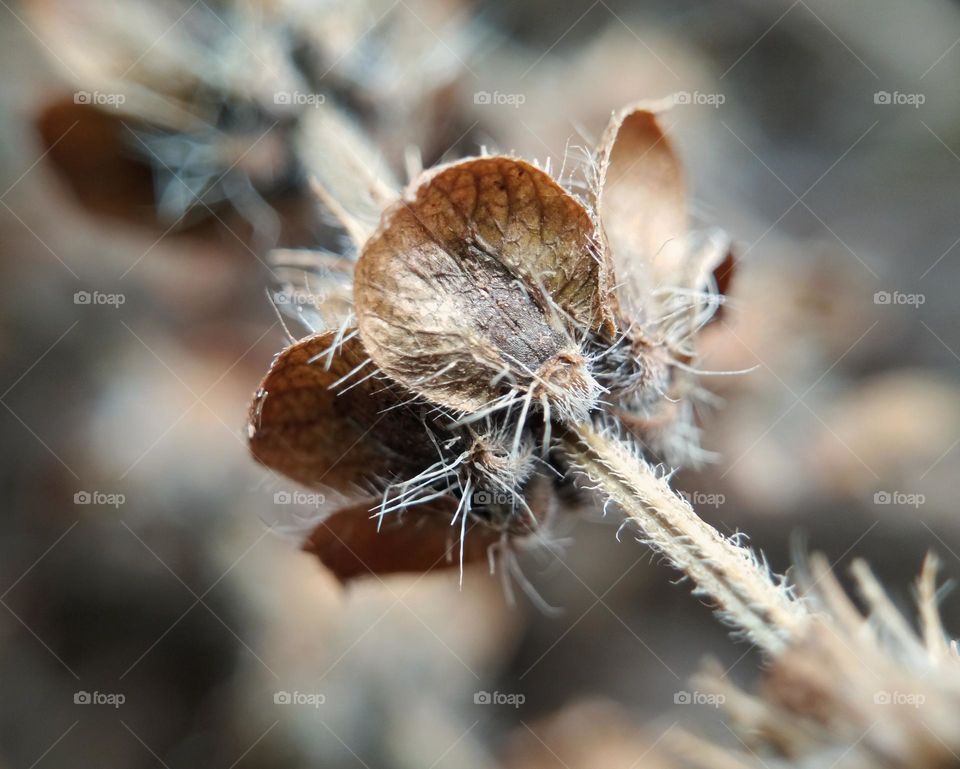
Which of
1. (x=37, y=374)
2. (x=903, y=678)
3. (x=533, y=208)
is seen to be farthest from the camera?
(x=37, y=374)

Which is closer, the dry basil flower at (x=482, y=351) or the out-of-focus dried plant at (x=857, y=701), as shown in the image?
the out-of-focus dried plant at (x=857, y=701)

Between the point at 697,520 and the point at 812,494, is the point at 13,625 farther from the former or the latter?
the point at 812,494

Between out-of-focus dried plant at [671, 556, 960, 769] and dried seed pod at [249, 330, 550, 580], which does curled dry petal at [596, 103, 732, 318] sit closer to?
dried seed pod at [249, 330, 550, 580]

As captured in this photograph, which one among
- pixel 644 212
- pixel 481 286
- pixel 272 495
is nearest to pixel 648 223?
pixel 644 212

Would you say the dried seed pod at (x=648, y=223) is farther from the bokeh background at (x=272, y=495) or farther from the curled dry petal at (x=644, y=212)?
the bokeh background at (x=272, y=495)

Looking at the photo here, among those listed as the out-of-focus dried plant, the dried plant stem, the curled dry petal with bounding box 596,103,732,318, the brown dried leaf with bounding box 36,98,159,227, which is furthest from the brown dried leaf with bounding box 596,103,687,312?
the brown dried leaf with bounding box 36,98,159,227

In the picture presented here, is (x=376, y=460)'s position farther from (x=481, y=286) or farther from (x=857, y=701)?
(x=857, y=701)

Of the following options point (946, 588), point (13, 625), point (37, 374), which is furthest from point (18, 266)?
point (946, 588)

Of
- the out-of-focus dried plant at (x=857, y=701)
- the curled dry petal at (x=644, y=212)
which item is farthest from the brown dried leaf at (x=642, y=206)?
the out-of-focus dried plant at (x=857, y=701)
